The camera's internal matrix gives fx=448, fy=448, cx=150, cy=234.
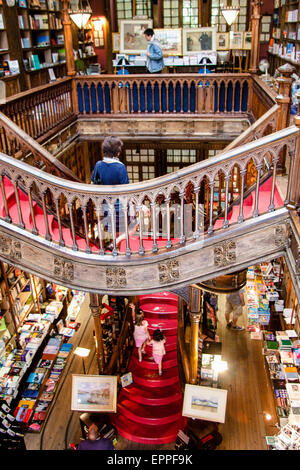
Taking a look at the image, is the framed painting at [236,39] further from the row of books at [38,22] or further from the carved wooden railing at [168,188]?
the carved wooden railing at [168,188]

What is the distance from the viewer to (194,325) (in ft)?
22.5

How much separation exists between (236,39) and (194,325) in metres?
10.4

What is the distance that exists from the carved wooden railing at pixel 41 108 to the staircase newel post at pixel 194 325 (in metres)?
3.46

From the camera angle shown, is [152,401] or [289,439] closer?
[289,439]

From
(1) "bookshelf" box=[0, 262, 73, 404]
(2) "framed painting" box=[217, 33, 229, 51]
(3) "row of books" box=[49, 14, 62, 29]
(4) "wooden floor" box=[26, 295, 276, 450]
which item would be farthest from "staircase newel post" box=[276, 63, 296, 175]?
(2) "framed painting" box=[217, 33, 229, 51]

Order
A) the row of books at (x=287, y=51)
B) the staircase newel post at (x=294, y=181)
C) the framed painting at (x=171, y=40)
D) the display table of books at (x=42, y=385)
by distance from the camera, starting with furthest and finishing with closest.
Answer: the framed painting at (x=171, y=40), the row of books at (x=287, y=51), the display table of books at (x=42, y=385), the staircase newel post at (x=294, y=181)

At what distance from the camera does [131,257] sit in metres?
4.28

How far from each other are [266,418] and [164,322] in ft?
8.74

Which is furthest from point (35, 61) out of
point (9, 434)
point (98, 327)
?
point (9, 434)

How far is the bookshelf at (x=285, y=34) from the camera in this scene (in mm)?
10844

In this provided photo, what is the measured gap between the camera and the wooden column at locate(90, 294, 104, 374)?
678cm

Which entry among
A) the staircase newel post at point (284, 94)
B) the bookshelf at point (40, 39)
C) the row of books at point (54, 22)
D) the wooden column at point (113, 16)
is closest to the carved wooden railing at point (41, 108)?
the bookshelf at point (40, 39)

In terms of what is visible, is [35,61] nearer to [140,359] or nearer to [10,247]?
[140,359]
